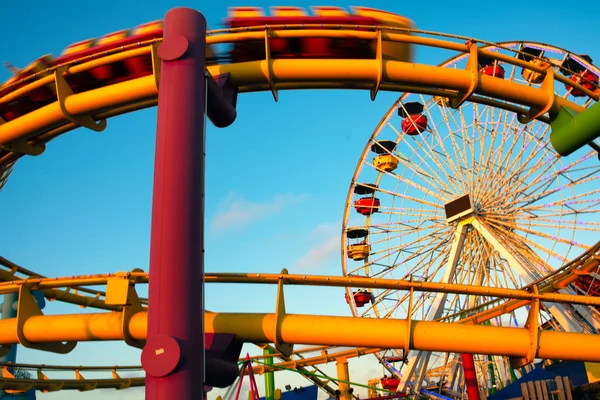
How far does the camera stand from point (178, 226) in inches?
237

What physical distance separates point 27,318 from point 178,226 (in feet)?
11.2

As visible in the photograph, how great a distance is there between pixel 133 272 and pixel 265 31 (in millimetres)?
3754

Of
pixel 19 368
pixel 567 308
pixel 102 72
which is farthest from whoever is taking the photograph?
pixel 567 308

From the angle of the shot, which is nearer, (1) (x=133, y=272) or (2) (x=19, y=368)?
Result: (1) (x=133, y=272)

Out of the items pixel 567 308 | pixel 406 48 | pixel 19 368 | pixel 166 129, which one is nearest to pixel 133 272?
pixel 166 129

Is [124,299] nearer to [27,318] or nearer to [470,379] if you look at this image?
[27,318]

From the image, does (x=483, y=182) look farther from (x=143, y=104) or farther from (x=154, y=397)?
(x=154, y=397)

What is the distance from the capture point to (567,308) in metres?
21.0

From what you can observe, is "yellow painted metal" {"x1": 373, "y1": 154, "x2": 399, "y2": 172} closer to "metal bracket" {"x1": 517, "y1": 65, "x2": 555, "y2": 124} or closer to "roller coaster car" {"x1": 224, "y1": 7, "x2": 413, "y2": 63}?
"metal bracket" {"x1": 517, "y1": 65, "x2": 555, "y2": 124}

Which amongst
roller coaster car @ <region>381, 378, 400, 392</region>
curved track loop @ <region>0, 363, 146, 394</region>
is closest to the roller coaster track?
curved track loop @ <region>0, 363, 146, 394</region>

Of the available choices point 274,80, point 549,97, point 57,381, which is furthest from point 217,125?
point 57,381

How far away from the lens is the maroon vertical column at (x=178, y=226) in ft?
18.5

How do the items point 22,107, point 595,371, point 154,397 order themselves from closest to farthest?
point 154,397
point 22,107
point 595,371

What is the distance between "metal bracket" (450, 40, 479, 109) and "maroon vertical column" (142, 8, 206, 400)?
395 centimetres
